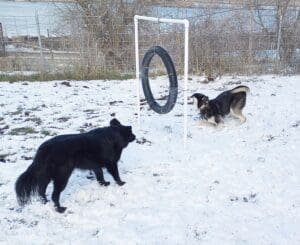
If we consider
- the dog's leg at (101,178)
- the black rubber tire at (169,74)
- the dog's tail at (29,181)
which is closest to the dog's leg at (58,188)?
the dog's tail at (29,181)

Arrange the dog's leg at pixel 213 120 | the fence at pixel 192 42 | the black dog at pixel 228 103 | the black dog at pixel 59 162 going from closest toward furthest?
the black dog at pixel 59 162 → the dog's leg at pixel 213 120 → the black dog at pixel 228 103 → the fence at pixel 192 42

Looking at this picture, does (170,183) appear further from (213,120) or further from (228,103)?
(228,103)

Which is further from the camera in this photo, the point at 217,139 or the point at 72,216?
the point at 217,139

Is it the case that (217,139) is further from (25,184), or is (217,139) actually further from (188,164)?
(25,184)

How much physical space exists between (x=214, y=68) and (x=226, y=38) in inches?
34.9

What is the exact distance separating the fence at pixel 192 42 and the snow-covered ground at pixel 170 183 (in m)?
2.98

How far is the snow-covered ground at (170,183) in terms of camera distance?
320 cm

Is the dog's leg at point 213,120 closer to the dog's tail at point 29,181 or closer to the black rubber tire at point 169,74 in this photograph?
the black rubber tire at point 169,74

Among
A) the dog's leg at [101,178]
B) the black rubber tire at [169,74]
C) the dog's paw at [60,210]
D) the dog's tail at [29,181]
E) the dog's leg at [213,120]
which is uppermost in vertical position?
the black rubber tire at [169,74]

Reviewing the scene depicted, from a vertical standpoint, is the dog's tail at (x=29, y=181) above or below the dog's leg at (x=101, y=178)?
above

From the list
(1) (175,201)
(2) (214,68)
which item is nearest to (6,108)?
(1) (175,201)

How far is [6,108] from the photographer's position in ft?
23.1

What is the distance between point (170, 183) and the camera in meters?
4.11

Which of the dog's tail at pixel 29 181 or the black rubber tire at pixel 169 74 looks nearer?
the dog's tail at pixel 29 181
